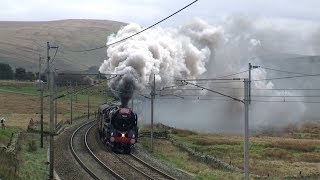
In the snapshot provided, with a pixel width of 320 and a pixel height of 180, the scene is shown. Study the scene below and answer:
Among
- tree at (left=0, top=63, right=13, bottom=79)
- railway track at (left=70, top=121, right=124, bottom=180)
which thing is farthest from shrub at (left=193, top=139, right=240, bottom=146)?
tree at (left=0, top=63, right=13, bottom=79)

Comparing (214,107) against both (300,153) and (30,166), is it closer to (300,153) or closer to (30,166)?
(300,153)

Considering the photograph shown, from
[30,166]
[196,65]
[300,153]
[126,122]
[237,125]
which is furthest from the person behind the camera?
[237,125]

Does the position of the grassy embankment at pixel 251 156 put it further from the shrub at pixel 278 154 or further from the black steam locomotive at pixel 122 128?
→ the black steam locomotive at pixel 122 128

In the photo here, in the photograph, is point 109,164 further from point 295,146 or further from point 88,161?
point 295,146

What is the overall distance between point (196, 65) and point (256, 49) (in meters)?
63.3

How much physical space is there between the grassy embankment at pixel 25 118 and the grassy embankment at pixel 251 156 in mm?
10989

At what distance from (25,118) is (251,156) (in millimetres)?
47127

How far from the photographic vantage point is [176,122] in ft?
342

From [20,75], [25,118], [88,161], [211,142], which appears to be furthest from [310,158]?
[20,75]

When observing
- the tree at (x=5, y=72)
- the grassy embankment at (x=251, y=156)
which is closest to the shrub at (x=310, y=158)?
the grassy embankment at (x=251, y=156)

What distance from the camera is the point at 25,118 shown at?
277 ft

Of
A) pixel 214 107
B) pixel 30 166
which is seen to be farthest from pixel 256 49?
pixel 30 166

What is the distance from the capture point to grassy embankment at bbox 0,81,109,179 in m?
30.0

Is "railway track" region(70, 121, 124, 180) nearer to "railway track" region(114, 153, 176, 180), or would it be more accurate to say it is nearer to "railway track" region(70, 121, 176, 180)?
"railway track" region(70, 121, 176, 180)
